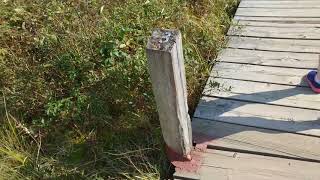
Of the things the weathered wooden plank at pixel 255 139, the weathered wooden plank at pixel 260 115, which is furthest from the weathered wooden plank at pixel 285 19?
the weathered wooden plank at pixel 255 139

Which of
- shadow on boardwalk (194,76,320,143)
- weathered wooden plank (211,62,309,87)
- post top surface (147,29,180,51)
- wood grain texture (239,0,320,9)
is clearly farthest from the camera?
wood grain texture (239,0,320,9)

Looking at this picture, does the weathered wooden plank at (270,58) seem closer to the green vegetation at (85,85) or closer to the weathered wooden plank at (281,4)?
the green vegetation at (85,85)

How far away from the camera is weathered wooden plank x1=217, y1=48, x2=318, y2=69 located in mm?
3543

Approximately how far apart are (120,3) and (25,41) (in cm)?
109

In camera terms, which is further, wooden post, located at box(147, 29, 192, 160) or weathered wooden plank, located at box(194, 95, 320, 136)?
weathered wooden plank, located at box(194, 95, 320, 136)

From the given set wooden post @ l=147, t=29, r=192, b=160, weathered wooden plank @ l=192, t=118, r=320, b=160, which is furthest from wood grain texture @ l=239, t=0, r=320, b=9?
wooden post @ l=147, t=29, r=192, b=160

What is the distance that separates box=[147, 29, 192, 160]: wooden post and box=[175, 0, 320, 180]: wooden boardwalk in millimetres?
289

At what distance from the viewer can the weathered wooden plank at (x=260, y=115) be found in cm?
290

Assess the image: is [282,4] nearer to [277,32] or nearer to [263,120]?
[277,32]

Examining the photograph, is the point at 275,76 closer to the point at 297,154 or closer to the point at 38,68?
the point at 297,154

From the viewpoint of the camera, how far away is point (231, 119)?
3.07m

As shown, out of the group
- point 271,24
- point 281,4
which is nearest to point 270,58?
point 271,24

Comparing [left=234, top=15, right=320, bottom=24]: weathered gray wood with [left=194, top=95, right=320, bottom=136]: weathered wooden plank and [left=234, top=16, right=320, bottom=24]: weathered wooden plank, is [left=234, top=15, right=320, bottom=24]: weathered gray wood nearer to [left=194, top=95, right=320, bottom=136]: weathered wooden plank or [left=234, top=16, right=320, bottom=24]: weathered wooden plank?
[left=234, top=16, right=320, bottom=24]: weathered wooden plank

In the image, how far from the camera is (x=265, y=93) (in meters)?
3.25
